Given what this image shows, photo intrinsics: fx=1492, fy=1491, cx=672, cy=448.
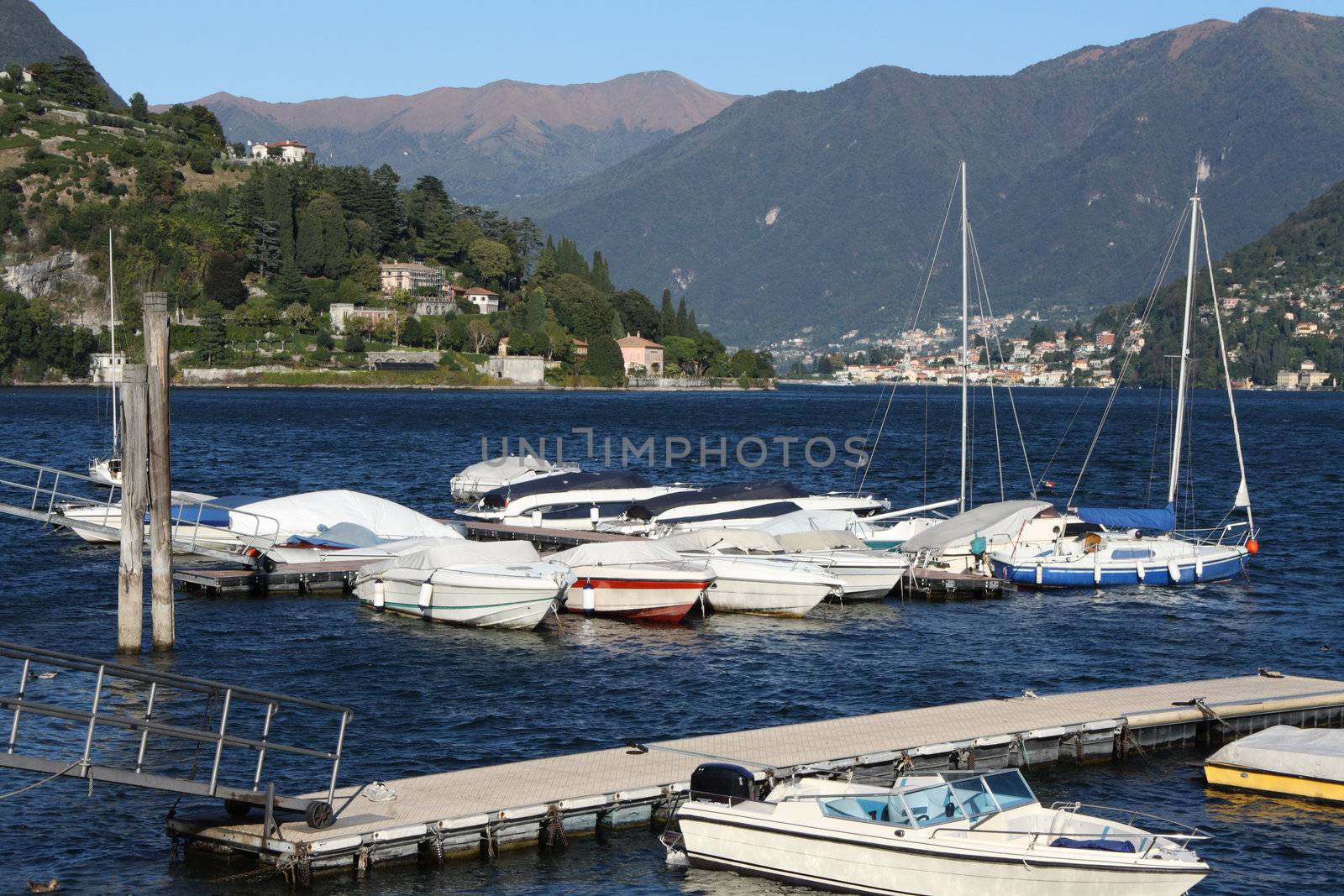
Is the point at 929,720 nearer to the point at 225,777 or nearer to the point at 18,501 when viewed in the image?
the point at 225,777

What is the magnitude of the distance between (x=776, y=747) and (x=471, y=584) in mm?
14579

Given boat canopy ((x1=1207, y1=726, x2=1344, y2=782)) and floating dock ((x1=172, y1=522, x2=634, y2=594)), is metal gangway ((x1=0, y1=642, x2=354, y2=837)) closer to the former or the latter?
floating dock ((x1=172, y1=522, x2=634, y2=594))

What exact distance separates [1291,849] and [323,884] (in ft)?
46.8

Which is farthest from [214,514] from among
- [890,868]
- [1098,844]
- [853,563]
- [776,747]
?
[1098,844]

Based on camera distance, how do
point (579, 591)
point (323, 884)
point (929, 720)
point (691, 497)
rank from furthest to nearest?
point (691, 497) < point (579, 591) < point (929, 720) < point (323, 884)

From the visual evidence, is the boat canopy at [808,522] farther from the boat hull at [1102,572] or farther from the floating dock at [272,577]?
the floating dock at [272,577]

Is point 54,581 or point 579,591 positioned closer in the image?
point 579,591

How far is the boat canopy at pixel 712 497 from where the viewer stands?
53.6m

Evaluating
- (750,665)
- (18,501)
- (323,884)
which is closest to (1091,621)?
(750,665)

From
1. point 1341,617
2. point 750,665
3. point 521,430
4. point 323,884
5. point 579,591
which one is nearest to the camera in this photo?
point 323,884

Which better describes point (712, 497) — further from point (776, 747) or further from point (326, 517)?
point (776, 747)

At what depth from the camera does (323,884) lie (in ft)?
65.6

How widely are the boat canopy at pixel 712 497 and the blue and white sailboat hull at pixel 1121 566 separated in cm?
999

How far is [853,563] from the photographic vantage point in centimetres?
4253
